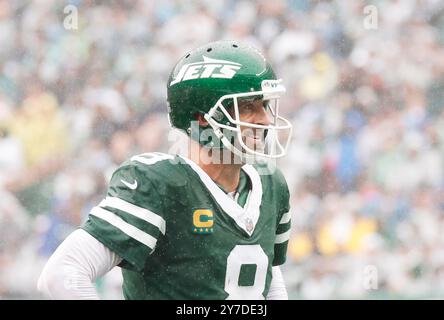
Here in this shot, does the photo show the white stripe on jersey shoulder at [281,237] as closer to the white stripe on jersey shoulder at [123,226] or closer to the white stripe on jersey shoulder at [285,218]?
the white stripe on jersey shoulder at [285,218]

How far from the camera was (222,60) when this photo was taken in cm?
201

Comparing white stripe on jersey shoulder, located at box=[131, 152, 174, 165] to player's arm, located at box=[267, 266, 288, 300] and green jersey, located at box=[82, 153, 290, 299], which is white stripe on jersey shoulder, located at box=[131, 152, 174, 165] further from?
player's arm, located at box=[267, 266, 288, 300]

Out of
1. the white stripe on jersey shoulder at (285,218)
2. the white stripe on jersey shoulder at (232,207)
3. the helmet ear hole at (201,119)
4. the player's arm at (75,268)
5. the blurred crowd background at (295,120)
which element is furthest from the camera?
the blurred crowd background at (295,120)

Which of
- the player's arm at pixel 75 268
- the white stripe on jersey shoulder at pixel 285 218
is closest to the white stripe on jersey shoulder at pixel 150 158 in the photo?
the player's arm at pixel 75 268

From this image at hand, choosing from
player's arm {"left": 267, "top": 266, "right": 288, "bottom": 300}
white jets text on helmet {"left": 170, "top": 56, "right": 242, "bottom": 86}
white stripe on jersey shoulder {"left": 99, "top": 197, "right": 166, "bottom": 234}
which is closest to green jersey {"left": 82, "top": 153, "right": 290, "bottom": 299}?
white stripe on jersey shoulder {"left": 99, "top": 197, "right": 166, "bottom": 234}

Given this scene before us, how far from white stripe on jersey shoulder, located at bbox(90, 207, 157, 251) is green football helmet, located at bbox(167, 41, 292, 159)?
33 centimetres

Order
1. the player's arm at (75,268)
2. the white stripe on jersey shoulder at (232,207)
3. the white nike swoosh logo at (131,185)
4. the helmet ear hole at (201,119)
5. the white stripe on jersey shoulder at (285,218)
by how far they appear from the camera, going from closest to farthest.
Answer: the player's arm at (75,268) < the white nike swoosh logo at (131,185) < the white stripe on jersey shoulder at (232,207) < the helmet ear hole at (201,119) < the white stripe on jersey shoulder at (285,218)

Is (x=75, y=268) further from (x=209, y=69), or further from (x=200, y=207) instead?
(x=209, y=69)

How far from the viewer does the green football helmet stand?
1988mm

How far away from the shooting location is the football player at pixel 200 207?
1774mm

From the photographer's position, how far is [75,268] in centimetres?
172

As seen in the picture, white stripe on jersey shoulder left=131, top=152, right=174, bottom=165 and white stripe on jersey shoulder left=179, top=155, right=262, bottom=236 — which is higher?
white stripe on jersey shoulder left=131, top=152, right=174, bottom=165
